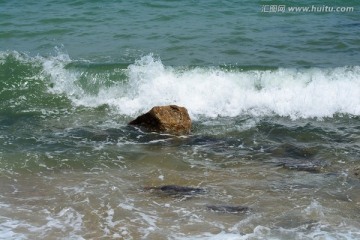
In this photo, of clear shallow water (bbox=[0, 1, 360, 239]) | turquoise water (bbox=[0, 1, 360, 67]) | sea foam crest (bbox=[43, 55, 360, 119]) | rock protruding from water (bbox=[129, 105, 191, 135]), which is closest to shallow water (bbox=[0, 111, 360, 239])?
clear shallow water (bbox=[0, 1, 360, 239])

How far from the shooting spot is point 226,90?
1214 centimetres

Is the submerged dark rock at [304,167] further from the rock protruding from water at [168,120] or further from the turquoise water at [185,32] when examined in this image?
the turquoise water at [185,32]

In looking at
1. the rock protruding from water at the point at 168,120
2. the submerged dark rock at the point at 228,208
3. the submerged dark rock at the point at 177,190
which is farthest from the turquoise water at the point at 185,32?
the submerged dark rock at the point at 228,208

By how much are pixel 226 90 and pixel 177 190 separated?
527 cm

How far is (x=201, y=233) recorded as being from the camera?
607 centimetres

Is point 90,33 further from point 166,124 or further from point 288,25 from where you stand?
point 166,124

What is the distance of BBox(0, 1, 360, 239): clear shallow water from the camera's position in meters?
6.50

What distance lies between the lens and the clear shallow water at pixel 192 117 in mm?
6496

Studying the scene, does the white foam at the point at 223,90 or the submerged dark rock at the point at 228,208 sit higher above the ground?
the white foam at the point at 223,90

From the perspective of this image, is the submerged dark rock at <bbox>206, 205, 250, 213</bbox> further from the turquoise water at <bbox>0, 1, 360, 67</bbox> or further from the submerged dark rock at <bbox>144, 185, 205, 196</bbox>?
the turquoise water at <bbox>0, 1, 360, 67</bbox>

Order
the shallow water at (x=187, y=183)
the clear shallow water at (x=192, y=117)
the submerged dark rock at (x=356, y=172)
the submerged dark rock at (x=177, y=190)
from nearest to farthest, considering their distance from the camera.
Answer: the shallow water at (x=187, y=183), the clear shallow water at (x=192, y=117), the submerged dark rock at (x=177, y=190), the submerged dark rock at (x=356, y=172)

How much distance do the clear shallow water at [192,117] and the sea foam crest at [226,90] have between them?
4cm

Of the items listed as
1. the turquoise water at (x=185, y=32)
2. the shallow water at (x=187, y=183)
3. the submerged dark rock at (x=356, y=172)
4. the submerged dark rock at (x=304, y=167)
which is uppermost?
the turquoise water at (x=185, y=32)

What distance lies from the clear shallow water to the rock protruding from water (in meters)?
0.17
